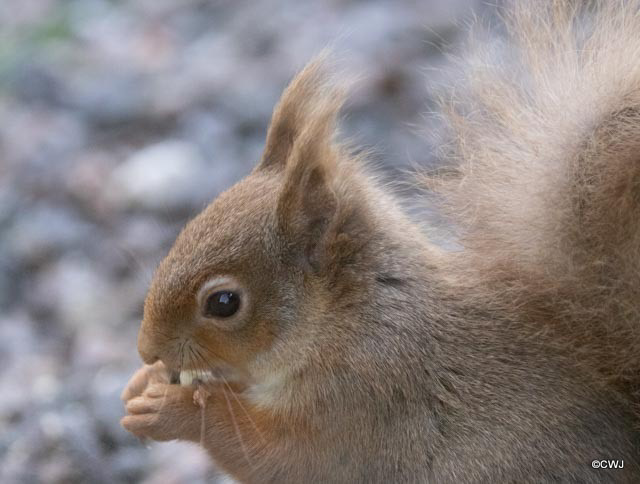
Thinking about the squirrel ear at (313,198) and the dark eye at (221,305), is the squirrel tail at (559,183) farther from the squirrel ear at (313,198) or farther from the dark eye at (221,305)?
the dark eye at (221,305)

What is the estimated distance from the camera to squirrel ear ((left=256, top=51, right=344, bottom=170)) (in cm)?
156

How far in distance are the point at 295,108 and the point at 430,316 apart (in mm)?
368

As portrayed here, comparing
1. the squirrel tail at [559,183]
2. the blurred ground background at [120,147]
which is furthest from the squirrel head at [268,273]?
the blurred ground background at [120,147]

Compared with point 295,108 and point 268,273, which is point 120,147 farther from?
point 268,273

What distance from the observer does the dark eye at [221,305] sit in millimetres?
1408

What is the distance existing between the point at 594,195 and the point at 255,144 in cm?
139

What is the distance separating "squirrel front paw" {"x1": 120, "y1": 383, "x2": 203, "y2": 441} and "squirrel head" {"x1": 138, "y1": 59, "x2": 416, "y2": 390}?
6 cm

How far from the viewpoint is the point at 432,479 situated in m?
1.38

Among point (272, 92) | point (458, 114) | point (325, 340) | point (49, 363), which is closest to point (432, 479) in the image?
point (325, 340)

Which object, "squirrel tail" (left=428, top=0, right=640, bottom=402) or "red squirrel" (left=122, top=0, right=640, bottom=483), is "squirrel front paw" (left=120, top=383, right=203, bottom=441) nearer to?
"red squirrel" (left=122, top=0, right=640, bottom=483)


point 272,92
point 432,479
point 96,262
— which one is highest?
point 272,92

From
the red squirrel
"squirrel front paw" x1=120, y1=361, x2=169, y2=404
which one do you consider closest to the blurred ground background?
"squirrel front paw" x1=120, y1=361, x2=169, y2=404

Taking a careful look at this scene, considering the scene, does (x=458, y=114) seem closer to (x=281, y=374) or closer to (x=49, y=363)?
(x=281, y=374)

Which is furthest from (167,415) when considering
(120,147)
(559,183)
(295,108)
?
(120,147)
